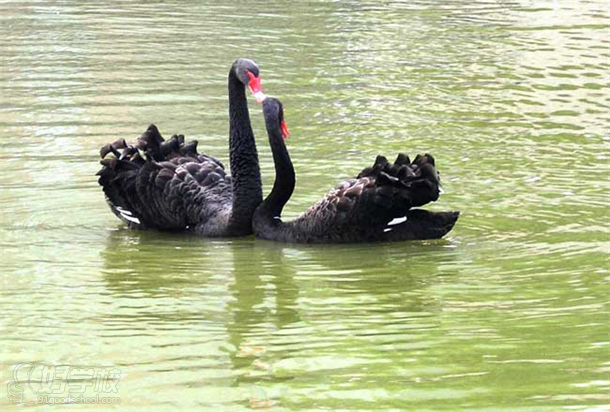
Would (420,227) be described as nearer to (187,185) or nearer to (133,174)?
(187,185)

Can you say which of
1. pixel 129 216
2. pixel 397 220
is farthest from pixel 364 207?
pixel 129 216

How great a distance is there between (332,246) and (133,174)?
122 centimetres

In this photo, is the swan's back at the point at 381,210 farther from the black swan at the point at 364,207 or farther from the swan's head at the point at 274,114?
the swan's head at the point at 274,114

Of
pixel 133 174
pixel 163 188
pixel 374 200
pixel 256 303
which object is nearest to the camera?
pixel 256 303

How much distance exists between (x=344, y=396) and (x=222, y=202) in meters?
3.19

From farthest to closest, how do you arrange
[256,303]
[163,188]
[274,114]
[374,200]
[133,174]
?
[133,174] → [163,188] → [274,114] → [374,200] → [256,303]

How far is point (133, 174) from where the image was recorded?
7.53 m

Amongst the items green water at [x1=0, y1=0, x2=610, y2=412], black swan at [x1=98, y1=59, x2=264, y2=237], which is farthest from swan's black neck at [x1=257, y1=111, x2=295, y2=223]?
green water at [x1=0, y1=0, x2=610, y2=412]

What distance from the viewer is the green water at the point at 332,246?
4.73 m

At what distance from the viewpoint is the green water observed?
4.73 metres

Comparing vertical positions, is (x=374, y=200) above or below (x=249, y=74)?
below

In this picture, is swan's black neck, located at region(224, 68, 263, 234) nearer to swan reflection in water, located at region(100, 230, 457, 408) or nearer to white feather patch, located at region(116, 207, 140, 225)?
swan reflection in water, located at region(100, 230, 457, 408)

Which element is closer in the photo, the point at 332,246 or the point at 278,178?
the point at 332,246

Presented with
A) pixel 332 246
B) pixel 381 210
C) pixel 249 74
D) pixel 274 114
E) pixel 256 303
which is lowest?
pixel 332 246
